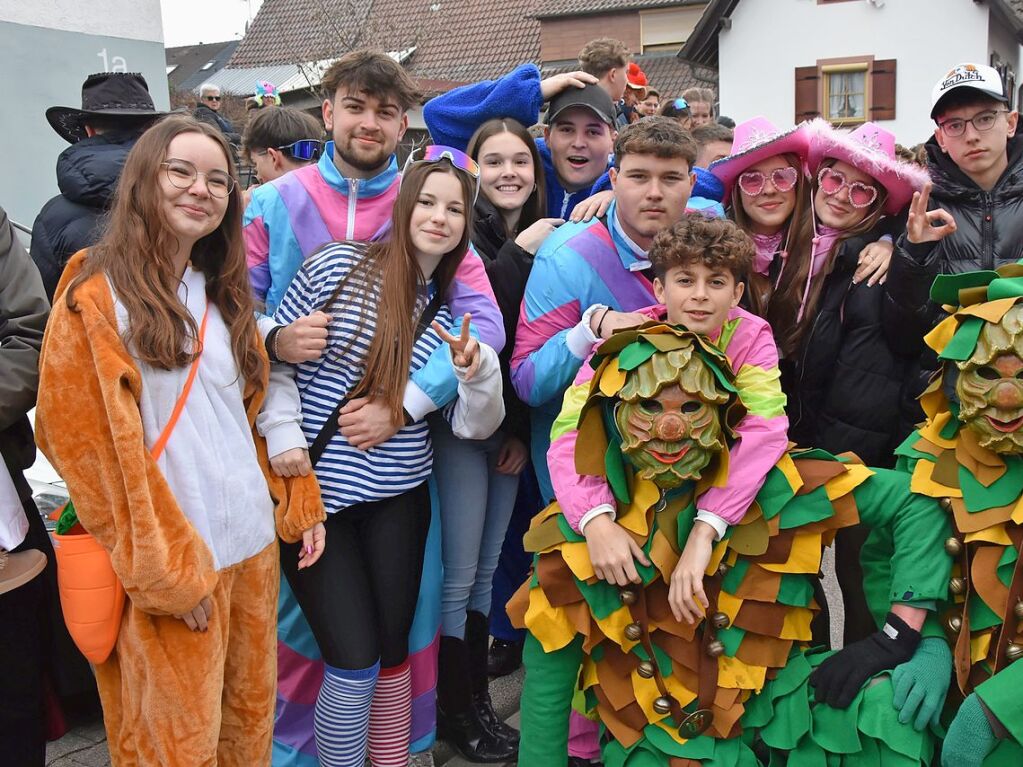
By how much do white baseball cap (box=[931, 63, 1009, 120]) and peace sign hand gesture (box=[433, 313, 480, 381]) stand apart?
172 cm

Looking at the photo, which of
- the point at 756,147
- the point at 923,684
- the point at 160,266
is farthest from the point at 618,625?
the point at 756,147

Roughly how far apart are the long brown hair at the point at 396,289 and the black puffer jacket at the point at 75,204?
1131mm

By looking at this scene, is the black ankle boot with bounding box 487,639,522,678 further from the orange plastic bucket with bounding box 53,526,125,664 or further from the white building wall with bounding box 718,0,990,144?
the white building wall with bounding box 718,0,990,144

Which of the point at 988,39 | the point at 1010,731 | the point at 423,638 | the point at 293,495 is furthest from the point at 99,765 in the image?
the point at 988,39

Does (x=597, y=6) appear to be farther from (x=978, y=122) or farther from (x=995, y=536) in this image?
(x=995, y=536)

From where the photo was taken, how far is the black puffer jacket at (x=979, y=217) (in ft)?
10.2

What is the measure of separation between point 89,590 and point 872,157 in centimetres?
255

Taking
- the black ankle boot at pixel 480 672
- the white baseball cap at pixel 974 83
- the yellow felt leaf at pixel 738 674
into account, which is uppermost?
the white baseball cap at pixel 974 83

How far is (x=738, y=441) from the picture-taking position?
8.11 ft

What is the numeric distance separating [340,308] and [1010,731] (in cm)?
199

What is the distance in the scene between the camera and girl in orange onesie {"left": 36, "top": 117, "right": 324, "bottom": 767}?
2.17m

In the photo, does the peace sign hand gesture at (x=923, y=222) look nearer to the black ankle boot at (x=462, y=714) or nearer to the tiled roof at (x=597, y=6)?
the black ankle boot at (x=462, y=714)

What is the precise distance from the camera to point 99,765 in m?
3.35

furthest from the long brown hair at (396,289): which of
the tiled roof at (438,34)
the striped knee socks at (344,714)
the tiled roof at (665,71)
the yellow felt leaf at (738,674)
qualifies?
the tiled roof at (438,34)
